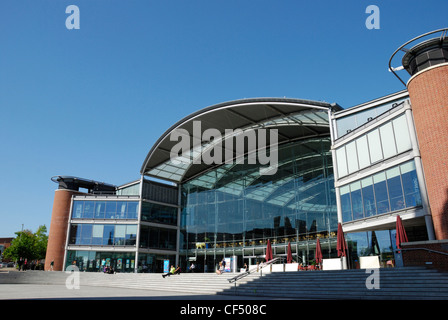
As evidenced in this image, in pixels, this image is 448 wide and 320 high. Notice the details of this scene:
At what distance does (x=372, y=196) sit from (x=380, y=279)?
6774mm

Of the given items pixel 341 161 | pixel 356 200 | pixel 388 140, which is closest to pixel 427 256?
pixel 356 200

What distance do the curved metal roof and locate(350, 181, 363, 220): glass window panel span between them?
21.6 feet

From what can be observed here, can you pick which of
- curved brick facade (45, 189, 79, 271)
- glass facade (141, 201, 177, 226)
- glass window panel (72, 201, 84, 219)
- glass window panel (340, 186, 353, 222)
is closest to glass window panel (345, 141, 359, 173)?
glass window panel (340, 186, 353, 222)

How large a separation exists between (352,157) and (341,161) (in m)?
1.08

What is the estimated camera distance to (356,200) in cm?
2267

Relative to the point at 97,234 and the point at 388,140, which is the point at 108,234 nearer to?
the point at 97,234

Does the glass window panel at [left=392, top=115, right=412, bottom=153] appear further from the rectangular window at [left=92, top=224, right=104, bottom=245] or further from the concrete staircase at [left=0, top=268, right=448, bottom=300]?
the rectangular window at [left=92, top=224, right=104, bottom=245]

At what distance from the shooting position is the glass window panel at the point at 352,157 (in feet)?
75.9

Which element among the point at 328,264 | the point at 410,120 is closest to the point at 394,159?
the point at 410,120

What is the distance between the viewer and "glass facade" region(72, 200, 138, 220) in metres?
41.7

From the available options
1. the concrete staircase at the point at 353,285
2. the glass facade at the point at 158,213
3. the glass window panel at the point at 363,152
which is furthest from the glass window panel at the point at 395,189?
the glass facade at the point at 158,213

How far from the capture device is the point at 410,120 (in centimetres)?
1941
